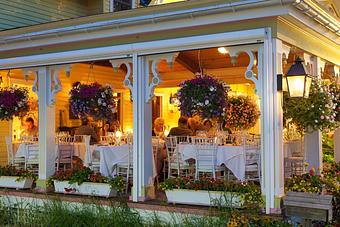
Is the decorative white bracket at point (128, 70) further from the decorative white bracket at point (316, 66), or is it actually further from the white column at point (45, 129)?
the decorative white bracket at point (316, 66)

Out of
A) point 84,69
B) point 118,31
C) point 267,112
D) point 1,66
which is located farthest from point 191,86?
point 84,69

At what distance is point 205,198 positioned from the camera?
273 inches

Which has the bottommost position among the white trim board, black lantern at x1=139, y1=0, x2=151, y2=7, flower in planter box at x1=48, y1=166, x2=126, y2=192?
flower in planter box at x1=48, y1=166, x2=126, y2=192

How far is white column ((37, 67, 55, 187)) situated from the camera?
8.61 metres

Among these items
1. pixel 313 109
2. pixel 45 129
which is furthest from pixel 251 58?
pixel 45 129

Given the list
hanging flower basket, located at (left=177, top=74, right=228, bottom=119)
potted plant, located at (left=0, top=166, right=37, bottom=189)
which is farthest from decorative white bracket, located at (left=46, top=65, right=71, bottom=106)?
hanging flower basket, located at (left=177, top=74, right=228, bottom=119)

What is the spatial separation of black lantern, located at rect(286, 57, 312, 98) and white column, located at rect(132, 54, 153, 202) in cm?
242

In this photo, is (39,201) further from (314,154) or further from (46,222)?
(314,154)

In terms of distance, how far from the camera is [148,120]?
7680mm

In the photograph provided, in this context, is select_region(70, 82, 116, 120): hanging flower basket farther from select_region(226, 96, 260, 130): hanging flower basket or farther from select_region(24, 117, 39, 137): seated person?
select_region(226, 96, 260, 130): hanging flower basket

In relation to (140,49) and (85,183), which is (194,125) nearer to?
(85,183)

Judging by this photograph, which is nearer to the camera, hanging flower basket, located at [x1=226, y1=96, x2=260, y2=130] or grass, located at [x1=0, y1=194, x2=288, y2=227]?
grass, located at [x1=0, y1=194, x2=288, y2=227]

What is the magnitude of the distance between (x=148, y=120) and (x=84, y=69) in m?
5.98

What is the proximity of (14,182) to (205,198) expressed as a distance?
4.15 metres
